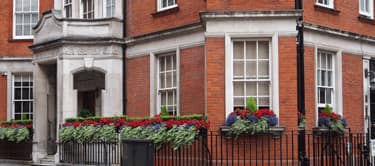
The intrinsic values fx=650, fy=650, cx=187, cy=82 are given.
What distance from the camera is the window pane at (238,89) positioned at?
55.2 feet

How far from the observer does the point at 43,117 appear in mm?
22969

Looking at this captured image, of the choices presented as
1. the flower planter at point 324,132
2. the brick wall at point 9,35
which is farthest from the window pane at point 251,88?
the brick wall at point 9,35

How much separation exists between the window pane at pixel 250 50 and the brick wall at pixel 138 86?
4340mm

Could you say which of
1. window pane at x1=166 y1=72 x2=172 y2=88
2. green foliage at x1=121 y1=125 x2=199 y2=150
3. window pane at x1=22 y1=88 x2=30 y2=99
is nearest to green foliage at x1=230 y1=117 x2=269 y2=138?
green foliage at x1=121 y1=125 x2=199 y2=150

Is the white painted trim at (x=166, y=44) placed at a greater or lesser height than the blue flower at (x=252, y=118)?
greater

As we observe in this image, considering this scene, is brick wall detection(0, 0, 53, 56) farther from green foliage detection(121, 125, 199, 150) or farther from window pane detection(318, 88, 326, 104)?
window pane detection(318, 88, 326, 104)

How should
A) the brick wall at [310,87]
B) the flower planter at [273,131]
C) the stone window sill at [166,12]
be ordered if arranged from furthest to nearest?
the stone window sill at [166,12], the brick wall at [310,87], the flower planter at [273,131]

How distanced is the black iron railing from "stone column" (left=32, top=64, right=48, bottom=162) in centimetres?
327

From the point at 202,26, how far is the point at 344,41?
15.1 ft

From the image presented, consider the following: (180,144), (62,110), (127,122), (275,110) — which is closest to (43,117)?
(62,110)

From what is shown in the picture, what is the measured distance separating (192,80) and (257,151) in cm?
333

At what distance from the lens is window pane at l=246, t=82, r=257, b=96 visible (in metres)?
16.8

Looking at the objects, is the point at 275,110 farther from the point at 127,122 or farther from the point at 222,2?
the point at 127,122

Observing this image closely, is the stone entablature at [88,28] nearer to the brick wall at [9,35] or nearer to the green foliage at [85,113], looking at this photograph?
the green foliage at [85,113]
